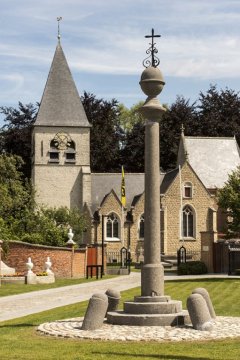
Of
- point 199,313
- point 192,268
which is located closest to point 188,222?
point 192,268

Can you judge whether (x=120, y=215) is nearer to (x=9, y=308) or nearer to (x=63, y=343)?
(x=9, y=308)

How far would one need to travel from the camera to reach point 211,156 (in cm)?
6812

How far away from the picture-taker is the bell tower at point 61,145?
213 ft

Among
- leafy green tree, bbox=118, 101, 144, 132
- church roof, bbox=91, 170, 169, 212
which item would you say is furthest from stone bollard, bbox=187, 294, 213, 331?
leafy green tree, bbox=118, 101, 144, 132

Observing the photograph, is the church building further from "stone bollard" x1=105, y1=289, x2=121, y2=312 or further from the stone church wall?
"stone bollard" x1=105, y1=289, x2=121, y2=312

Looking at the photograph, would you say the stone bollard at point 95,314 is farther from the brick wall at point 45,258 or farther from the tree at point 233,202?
the tree at point 233,202

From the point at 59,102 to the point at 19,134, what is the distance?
30.6 ft

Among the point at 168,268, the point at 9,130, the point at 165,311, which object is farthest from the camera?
the point at 9,130

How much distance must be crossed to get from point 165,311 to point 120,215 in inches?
1945

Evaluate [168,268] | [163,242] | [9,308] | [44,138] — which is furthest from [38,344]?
[44,138]

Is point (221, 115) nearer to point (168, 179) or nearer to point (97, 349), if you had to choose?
point (168, 179)

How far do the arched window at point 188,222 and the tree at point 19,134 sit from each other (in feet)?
58.4

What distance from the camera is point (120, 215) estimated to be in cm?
6369

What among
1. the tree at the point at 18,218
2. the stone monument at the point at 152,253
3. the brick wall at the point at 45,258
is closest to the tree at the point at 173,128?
the tree at the point at 18,218
